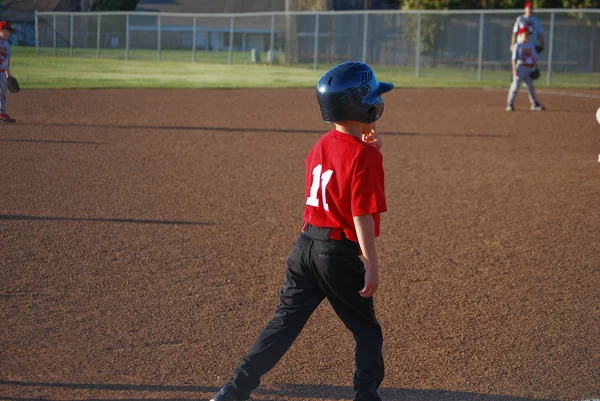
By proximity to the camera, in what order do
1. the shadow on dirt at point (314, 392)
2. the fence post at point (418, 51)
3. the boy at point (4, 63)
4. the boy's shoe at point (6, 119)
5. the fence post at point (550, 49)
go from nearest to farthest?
the shadow on dirt at point (314, 392)
the boy at point (4, 63)
the boy's shoe at point (6, 119)
the fence post at point (550, 49)
the fence post at point (418, 51)

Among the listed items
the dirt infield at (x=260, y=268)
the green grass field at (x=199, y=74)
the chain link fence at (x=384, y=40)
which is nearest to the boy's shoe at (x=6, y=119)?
the dirt infield at (x=260, y=268)

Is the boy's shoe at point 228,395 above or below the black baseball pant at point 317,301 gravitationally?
below

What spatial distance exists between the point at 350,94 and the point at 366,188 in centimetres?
42

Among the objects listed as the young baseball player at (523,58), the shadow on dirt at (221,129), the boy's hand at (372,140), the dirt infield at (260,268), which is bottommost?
the dirt infield at (260,268)

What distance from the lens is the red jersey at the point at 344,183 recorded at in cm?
338

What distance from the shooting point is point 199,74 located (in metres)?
31.7

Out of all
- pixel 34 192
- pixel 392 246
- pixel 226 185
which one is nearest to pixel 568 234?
pixel 392 246

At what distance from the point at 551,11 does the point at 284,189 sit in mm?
20145

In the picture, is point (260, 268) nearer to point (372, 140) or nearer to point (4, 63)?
point (372, 140)

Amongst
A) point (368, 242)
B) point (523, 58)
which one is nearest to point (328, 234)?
point (368, 242)

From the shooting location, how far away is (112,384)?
415 centimetres

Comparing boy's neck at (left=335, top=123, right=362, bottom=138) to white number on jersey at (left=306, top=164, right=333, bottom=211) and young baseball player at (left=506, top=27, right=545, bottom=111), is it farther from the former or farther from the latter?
young baseball player at (left=506, top=27, right=545, bottom=111)

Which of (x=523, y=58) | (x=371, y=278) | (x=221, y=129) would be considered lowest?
(x=221, y=129)

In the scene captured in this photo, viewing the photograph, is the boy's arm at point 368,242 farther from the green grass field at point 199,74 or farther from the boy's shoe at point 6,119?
the green grass field at point 199,74
